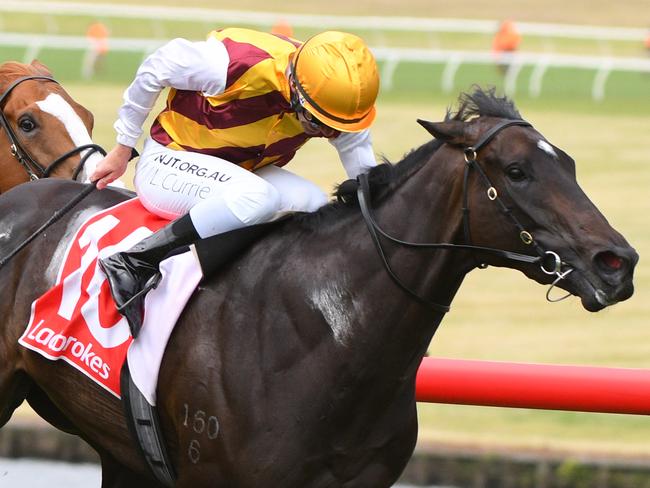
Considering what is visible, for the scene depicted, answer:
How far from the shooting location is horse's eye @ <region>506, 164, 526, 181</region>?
340 centimetres

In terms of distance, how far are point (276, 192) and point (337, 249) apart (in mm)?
284

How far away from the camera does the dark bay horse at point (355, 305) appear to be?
341 centimetres

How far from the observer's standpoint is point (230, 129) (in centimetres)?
399

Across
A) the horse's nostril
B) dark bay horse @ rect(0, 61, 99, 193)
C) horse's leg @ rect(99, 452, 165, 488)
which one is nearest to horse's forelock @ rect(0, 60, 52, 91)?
dark bay horse @ rect(0, 61, 99, 193)

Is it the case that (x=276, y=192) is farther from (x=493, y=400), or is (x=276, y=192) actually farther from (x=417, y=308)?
(x=493, y=400)

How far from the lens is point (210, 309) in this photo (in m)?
3.82

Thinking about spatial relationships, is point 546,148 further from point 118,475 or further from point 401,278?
point 118,475

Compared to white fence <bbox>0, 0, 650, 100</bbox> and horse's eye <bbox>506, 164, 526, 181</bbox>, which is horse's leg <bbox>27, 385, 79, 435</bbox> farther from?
white fence <bbox>0, 0, 650, 100</bbox>

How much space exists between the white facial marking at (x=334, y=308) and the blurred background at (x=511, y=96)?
53 cm

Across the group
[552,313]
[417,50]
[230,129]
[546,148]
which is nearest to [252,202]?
[230,129]

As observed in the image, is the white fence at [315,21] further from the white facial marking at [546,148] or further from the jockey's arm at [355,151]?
the white facial marking at [546,148]

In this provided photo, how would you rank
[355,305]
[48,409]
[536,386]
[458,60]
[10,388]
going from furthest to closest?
[458,60]
[536,386]
[48,409]
[10,388]
[355,305]

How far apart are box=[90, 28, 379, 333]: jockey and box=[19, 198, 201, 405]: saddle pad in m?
0.06

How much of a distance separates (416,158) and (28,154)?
2.09m
